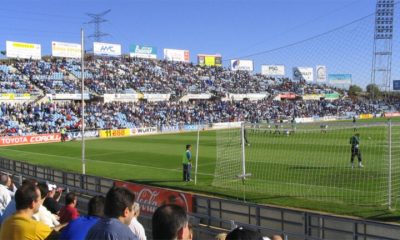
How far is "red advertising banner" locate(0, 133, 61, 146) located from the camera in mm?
46628

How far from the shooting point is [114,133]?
2173 inches

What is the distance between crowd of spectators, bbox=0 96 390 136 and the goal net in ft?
89.1

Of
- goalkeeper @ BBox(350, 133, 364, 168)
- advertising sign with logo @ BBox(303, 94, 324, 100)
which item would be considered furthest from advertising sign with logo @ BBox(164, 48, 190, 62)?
goalkeeper @ BBox(350, 133, 364, 168)

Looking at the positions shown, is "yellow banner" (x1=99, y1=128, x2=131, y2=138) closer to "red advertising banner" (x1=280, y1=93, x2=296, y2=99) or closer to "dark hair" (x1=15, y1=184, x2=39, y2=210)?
"red advertising banner" (x1=280, y1=93, x2=296, y2=99)

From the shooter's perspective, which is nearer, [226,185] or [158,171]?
[226,185]

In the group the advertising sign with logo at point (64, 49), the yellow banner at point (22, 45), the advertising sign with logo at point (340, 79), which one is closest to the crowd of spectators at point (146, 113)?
the advertising sign with logo at point (64, 49)

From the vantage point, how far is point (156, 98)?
242ft

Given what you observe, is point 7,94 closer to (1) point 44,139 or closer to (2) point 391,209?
(1) point 44,139

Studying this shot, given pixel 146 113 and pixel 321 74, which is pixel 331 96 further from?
pixel 146 113

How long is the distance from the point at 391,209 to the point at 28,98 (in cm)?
5183

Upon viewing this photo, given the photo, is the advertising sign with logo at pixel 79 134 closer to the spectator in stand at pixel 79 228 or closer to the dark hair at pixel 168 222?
the spectator in stand at pixel 79 228

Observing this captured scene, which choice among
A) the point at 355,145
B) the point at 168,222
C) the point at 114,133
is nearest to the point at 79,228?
the point at 168,222

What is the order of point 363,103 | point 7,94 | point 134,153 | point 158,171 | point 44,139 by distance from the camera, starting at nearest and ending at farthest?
1. point 158,171
2. point 134,153
3. point 44,139
4. point 7,94
5. point 363,103

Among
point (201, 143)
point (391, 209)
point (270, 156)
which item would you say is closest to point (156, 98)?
point (201, 143)
